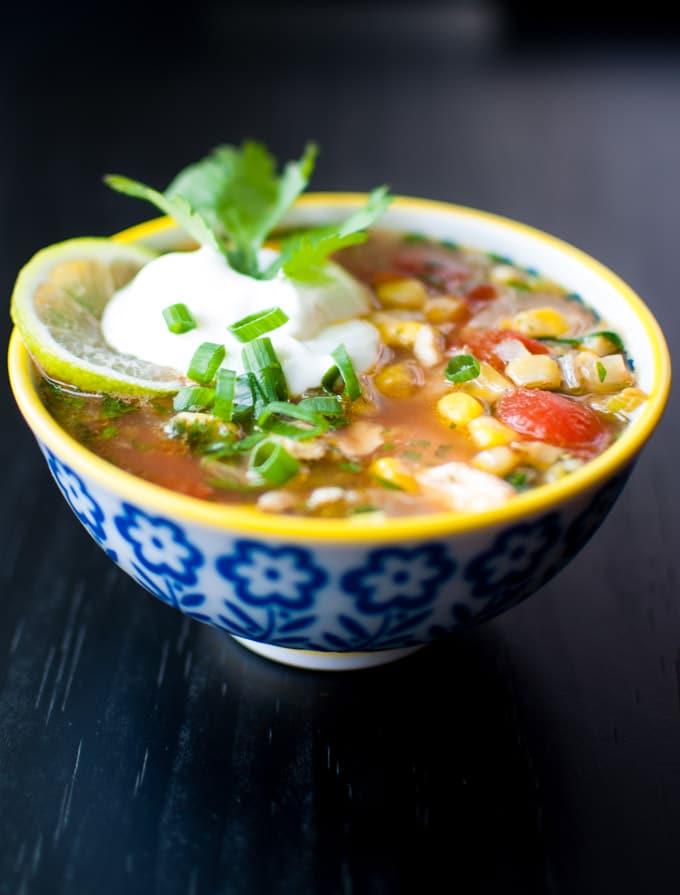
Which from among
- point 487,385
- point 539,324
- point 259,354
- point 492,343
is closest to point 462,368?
point 487,385

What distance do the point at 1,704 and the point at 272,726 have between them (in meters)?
0.67

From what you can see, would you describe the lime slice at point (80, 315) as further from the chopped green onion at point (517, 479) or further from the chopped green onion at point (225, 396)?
the chopped green onion at point (517, 479)

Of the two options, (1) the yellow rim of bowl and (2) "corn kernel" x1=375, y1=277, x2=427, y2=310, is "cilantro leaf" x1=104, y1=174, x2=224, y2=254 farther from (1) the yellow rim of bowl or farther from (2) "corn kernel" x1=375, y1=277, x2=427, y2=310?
(1) the yellow rim of bowl

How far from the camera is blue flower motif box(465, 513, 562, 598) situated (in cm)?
224

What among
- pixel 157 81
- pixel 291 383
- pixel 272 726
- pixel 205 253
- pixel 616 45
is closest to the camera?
pixel 272 726

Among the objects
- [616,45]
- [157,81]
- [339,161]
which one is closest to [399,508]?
[339,161]

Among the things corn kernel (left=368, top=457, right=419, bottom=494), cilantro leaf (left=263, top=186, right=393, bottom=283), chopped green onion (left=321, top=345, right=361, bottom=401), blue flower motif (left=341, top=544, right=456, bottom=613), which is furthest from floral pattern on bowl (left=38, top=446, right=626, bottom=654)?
cilantro leaf (left=263, top=186, right=393, bottom=283)

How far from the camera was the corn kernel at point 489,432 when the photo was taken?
8.57ft

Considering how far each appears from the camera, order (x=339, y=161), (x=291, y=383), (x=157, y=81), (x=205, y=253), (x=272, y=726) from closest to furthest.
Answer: (x=272, y=726)
(x=291, y=383)
(x=205, y=253)
(x=339, y=161)
(x=157, y=81)

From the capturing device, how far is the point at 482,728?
264 cm

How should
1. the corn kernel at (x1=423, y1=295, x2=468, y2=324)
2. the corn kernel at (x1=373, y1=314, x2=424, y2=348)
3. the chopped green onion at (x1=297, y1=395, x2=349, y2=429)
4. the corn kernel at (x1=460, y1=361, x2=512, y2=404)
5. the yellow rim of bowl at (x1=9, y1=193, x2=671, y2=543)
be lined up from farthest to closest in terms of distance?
the corn kernel at (x1=423, y1=295, x2=468, y2=324)
the corn kernel at (x1=373, y1=314, x2=424, y2=348)
the corn kernel at (x1=460, y1=361, x2=512, y2=404)
the chopped green onion at (x1=297, y1=395, x2=349, y2=429)
the yellow rim of bowl at (x1=9, y1=193, x2=671, y2=543)

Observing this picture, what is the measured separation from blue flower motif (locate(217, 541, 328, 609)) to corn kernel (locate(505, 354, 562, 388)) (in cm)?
95

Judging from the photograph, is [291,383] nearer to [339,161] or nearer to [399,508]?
[399,508]

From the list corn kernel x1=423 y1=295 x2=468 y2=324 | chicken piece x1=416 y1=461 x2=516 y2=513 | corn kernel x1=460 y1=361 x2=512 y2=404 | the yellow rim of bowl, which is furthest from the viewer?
corn kernel x1=423 y1=295 x2=468 y2=324
